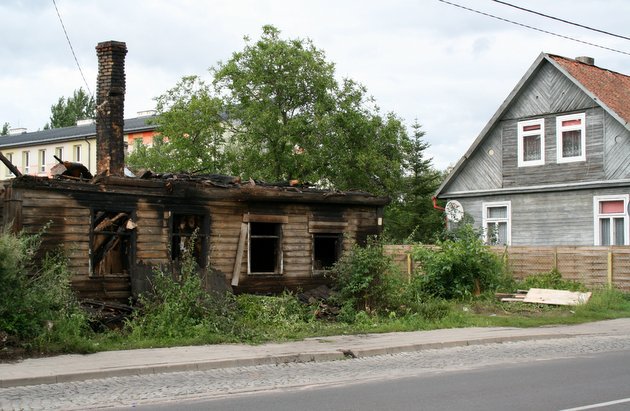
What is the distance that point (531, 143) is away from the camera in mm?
33688

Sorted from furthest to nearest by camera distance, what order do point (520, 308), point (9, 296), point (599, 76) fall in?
point (599, 76), point (520, 308), point (9, 296)

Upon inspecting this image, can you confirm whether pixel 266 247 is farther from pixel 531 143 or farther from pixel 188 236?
pixel 531 143

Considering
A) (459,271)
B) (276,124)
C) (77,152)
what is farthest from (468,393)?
(77,152)

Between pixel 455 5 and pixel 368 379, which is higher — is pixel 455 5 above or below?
above

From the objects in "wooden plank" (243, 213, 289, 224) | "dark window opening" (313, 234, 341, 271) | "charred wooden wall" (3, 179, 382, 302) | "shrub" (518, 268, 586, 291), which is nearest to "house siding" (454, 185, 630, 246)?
"shrub" (518, 268, 586, 291)

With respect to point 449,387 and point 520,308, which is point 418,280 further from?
point 449,387

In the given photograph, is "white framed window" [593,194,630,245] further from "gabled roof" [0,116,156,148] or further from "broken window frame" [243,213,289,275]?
"gabled roof" [0,116,156,148]

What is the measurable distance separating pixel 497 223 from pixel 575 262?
7.48 metres

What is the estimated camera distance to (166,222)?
19.5 meters

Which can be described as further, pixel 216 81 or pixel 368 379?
pixel 216 81

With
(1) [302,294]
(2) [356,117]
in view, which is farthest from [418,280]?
(2) [356,117]

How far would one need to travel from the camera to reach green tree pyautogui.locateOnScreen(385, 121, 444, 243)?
48812mm

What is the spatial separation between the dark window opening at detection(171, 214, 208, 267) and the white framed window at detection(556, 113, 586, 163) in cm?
1737

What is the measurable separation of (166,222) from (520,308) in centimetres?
1085
